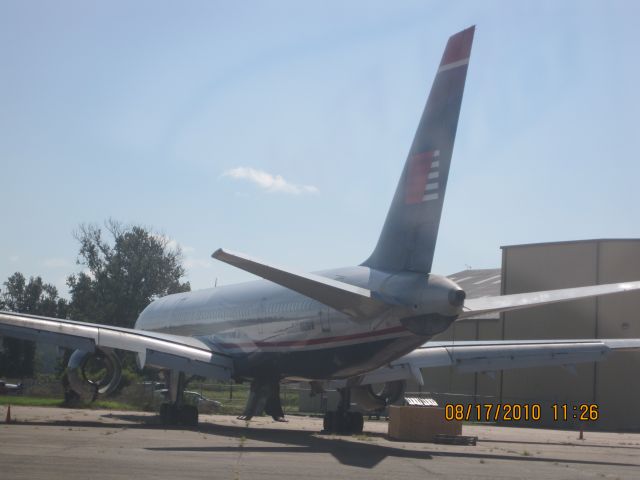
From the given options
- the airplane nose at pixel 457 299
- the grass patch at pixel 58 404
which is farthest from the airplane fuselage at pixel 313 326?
the grass patch at pixel 58 404

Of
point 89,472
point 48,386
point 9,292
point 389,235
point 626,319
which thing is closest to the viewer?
point 89,472

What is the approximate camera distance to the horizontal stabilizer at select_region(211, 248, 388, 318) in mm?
14586

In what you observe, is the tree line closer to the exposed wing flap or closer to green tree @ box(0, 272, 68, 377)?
green tree @ box(0, 272, 68, 377)

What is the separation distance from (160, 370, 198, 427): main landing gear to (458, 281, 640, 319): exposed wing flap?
10081 millimetres

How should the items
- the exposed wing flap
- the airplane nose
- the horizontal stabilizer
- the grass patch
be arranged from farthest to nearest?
the grass patch → the airplane nose → the exposed wing flap → the horizontal stabilizer

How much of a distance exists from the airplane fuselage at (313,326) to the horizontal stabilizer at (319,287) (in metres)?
0.41

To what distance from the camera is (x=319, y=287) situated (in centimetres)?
1644

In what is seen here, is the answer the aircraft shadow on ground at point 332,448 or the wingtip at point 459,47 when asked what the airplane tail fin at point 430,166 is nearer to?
the wingtip at point 459,47

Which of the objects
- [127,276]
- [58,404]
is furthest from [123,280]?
[58,404]

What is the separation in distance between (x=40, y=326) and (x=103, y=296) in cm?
5625

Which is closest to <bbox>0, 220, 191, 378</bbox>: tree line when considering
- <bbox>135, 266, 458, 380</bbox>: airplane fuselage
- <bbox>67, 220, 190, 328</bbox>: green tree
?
<bbox>67, 220, 190, 328</bbox>: green tree

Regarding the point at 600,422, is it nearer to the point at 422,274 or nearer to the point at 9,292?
the point at 422,274

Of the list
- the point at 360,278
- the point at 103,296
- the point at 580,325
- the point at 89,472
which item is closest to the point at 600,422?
the point at 580,325

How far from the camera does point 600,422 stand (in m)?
37.6
